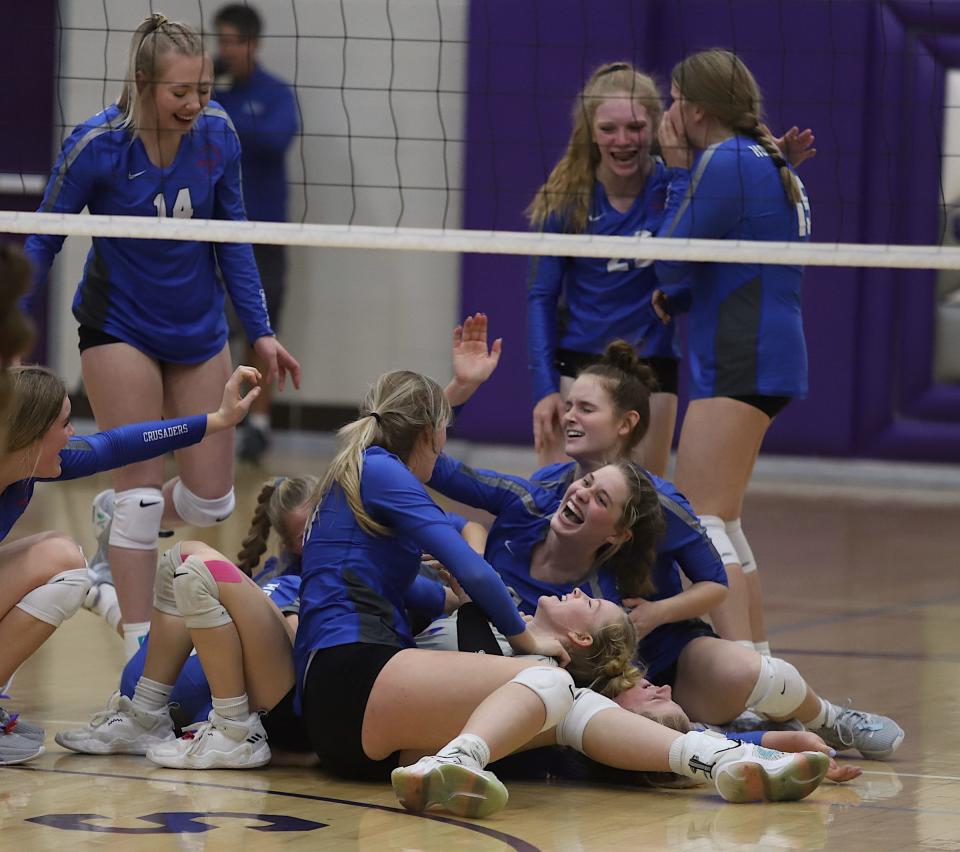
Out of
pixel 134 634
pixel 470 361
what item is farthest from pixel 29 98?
pixel 470 361

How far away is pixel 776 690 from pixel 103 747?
1511mm

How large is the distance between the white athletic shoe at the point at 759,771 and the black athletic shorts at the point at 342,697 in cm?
67

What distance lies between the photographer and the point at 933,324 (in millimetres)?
9641

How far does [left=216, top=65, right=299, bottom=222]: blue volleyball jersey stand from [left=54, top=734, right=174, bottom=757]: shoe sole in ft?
20.1

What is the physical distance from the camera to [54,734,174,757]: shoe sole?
3.89 m

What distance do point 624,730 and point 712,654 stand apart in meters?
0.52

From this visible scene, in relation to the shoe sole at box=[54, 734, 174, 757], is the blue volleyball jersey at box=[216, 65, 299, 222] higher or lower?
higher

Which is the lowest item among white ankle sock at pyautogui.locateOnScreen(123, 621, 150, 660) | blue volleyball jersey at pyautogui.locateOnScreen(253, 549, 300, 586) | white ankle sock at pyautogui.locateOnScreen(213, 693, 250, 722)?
white ankle sock at pyautogui.locateOnScreen(123, 621, 150, 660)

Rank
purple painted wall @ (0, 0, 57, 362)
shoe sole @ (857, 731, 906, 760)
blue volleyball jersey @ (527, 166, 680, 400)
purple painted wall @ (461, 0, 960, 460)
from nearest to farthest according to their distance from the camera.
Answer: shoe sole @ (857, 731, 906, 760) < blue volleyball jersey @ (527, 166, 680, 400) < purple painted wall @ (461, 0, 960, 460) < purple painted wall @ (0, 0, 57, 362)

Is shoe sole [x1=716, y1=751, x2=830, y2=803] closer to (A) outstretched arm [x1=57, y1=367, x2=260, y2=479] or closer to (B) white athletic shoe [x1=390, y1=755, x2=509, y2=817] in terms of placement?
(B) white athletic shoe [x1=390, y1=755, x2=509, y2=817]

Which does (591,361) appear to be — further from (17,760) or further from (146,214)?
(17,760)

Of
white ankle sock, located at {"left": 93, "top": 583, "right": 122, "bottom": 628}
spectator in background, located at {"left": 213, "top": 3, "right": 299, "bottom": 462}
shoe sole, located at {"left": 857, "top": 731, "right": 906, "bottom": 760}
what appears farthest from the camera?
spectator in background, located at {"left": 213, "top": 3, "right": 299, "bottom": 462}

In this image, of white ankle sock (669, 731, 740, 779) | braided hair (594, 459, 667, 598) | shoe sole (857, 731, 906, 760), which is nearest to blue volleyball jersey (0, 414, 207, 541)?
braided hair (594, 459, 667, 598)

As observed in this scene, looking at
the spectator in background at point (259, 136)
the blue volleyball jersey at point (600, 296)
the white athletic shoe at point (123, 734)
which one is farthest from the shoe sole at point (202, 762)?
the spectator in background at point (259, 136)
